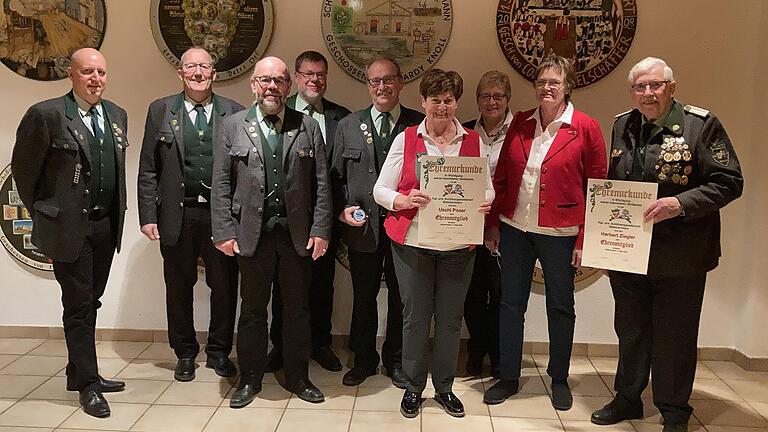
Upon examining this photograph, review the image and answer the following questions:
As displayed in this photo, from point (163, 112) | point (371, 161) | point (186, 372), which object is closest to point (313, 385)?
point (186, 372)

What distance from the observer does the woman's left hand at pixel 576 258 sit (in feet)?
9.59

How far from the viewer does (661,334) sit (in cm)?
279

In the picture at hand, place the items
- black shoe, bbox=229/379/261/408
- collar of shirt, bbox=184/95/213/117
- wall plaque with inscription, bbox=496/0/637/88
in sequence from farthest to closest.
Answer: wall plaque with inscription, bbox=496/0/637/88 → collar of shirt, bbox=184/95/213/117 → black shoe, bbox=229/379/261/408

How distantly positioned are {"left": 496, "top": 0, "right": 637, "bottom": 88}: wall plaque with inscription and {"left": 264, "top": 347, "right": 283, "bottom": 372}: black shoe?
210 centimetres

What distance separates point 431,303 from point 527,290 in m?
0.50

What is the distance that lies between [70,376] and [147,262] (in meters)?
0.93

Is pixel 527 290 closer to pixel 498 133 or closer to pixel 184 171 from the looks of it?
pixel 498 133

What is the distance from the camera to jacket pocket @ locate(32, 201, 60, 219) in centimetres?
285

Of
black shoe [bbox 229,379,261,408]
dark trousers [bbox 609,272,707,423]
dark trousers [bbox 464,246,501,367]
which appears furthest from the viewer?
dark trousers [bbox 464,246,501,367]

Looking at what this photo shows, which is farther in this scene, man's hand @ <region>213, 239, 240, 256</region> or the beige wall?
the beige wall

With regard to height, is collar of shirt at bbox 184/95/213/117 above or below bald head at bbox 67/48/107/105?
below

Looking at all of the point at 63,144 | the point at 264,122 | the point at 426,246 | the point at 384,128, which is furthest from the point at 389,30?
the point at 63,144

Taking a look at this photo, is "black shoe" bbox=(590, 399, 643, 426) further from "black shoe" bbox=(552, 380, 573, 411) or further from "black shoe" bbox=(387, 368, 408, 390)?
"black shoe" bbox=(387, 368, 408, 390)

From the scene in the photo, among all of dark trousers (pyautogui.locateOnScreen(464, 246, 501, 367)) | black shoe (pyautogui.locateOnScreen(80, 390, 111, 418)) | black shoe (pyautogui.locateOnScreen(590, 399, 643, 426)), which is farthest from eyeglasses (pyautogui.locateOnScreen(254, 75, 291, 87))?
black shoe (pyautogui.locateOnScreen(590, 399, 643, 426))
